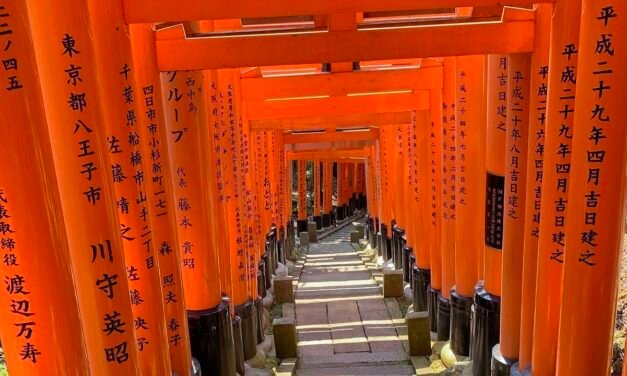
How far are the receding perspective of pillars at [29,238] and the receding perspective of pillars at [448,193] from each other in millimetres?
4752

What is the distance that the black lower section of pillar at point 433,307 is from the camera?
7.41 metres

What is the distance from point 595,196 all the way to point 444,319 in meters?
4.23

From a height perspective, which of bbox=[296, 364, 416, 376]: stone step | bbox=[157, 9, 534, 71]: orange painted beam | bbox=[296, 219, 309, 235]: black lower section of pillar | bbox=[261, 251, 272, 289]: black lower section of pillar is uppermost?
bbox=[157, 9, 534, 71]: orange painted beam

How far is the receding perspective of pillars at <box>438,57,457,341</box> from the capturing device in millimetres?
6516

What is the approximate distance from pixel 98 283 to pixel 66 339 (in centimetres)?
63

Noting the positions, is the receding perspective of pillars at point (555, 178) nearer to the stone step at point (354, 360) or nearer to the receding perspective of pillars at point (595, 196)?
the receding perspective of pillars at point (595, 196)

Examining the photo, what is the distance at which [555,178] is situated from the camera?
3557 millimetres

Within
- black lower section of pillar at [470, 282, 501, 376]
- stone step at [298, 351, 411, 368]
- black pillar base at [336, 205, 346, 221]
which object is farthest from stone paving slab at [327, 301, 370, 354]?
black pillar base at [336, 205, 346, 221]

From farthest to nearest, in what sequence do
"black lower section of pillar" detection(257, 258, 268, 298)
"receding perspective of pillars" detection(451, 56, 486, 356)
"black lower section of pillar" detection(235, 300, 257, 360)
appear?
"black lower section of pillar" detection(257, 258, 268, 298), "black lower section of pillar" detection(235, 300, 257, 360), "receding perspective of pillars" detection(451, 56, 486, 356)

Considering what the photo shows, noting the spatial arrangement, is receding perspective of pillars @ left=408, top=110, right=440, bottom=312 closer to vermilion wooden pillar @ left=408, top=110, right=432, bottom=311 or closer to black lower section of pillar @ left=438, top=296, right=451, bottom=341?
vermilion wooden pillar @ left=408, top=110, right=432, bottom=311

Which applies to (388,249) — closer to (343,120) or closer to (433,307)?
(343,120)

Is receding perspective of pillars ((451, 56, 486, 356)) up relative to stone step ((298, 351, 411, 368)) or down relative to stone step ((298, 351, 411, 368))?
up

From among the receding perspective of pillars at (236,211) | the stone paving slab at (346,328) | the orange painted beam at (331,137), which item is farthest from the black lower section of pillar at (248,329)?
the orange painted beam at (331,137)

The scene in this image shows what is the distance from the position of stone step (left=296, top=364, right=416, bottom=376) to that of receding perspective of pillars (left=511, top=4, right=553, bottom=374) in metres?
2.79
